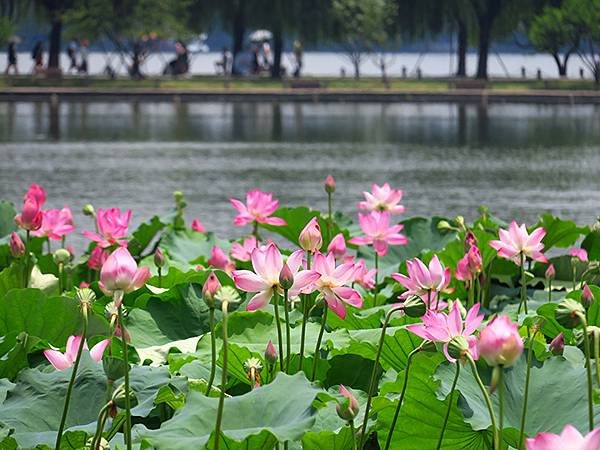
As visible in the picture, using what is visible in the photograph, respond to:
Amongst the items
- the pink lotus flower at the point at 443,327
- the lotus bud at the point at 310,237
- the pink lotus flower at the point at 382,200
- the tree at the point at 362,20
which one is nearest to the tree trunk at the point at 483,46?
the tree at the point at 362,20

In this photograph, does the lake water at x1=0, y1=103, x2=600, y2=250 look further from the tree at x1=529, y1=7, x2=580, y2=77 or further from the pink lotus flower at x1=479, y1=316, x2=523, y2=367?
the tree at x1=529, y1=7, x2=580, y2=77

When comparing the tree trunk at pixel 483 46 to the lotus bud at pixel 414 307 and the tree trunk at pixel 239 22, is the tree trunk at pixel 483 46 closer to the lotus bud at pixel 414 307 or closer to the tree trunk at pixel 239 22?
the tree trunk at pixel 239 22

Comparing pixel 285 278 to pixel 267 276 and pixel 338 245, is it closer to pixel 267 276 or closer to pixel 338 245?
pixel 267 276

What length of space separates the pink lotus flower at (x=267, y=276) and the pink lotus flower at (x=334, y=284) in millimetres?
138

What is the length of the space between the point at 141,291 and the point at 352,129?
2011 centimetres

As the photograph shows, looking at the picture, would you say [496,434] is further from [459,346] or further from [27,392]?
[27,392]

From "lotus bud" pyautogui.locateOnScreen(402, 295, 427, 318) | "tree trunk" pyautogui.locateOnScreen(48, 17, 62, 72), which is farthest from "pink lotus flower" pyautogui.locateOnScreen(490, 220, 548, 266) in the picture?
"tree trunk" pyautogui.locateOnScreen(48, 17, 62, 72)

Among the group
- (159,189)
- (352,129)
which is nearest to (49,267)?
(159,189)

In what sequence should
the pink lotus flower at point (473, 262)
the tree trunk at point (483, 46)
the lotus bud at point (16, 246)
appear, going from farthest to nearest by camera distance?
1. the tree trunk at point (483, 46)
2. the lotus bud at point (16, 246)
3. the pink lotus flower at point (473, 262)

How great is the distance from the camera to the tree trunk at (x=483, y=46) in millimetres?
40062

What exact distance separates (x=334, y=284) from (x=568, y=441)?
99cm

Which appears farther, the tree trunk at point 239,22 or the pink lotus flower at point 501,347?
the tree trunk at point 239,22

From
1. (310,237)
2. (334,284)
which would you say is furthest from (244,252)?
(334,284)

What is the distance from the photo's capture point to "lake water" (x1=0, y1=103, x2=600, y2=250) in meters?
12.8
